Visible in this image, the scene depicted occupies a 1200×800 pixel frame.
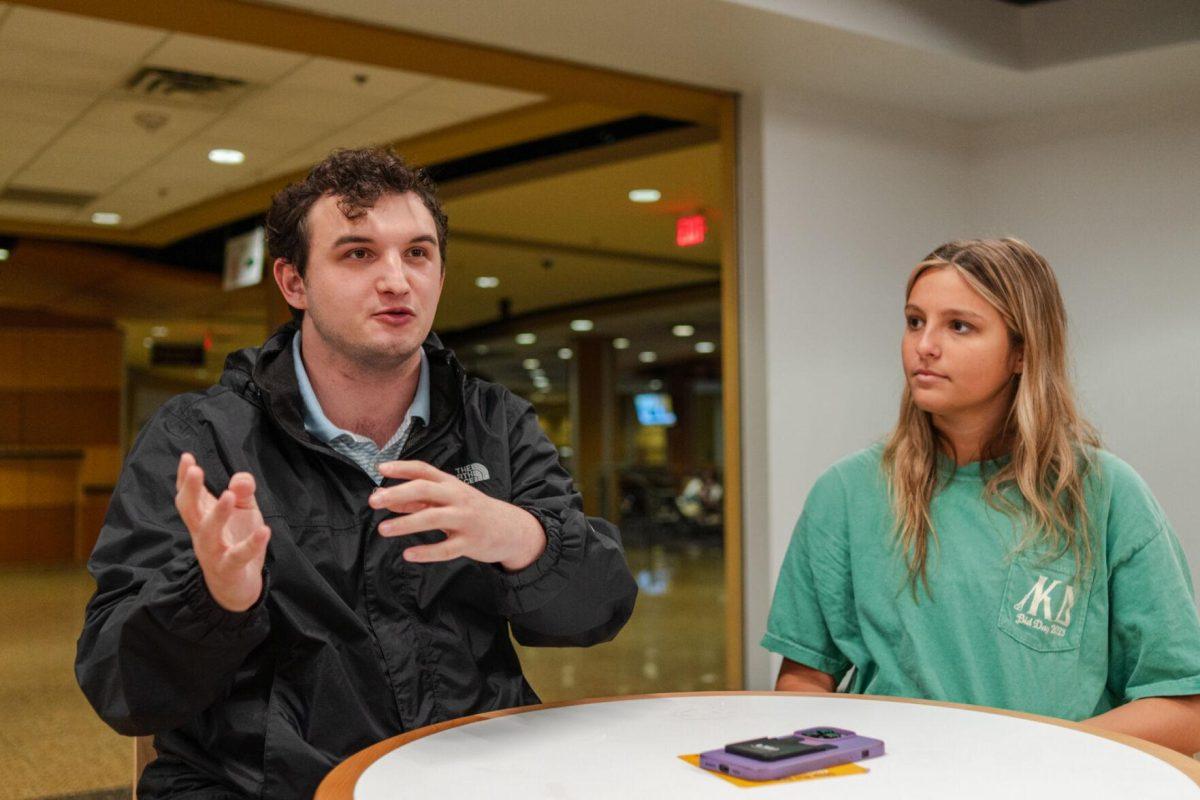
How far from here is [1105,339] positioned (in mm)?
4938

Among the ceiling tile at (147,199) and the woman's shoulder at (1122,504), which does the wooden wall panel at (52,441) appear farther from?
the woman's shoulder at (1122,504)

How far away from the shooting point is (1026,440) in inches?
80.0

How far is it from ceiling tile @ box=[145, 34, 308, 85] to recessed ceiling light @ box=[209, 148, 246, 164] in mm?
→ 1455

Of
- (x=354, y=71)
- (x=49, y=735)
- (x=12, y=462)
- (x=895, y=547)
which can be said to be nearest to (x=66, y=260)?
(x=12, y=462)

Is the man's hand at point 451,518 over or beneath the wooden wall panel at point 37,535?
over

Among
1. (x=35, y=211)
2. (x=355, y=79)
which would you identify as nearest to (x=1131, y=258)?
(x=355, y=79)

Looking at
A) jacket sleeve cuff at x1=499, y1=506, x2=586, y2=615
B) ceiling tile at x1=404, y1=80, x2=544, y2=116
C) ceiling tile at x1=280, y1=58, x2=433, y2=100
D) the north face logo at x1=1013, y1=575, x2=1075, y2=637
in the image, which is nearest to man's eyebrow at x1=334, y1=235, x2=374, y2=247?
jacket sleeve cuff at x1=499, y1=506, x2=586, y2=615

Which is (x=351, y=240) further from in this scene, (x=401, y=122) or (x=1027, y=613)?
(x=401, y=122)

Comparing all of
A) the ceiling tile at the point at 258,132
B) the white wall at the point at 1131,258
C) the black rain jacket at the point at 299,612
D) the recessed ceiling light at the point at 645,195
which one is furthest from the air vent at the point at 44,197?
the black rain jacket at the point at 299,612

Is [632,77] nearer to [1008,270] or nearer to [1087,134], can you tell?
[1087,134]

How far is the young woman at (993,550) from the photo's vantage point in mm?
1961

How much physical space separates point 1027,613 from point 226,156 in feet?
21.1

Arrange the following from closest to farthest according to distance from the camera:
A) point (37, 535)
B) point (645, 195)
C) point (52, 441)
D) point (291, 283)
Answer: point (291, 283)
point (645, 195)
point (37, 535)
point (52, 441)

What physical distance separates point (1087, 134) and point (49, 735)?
4887 mm
